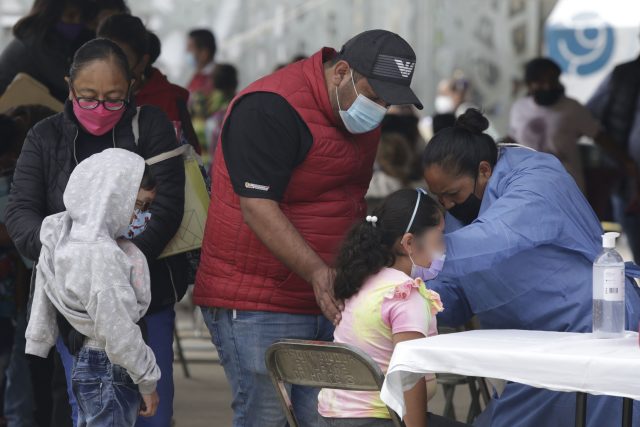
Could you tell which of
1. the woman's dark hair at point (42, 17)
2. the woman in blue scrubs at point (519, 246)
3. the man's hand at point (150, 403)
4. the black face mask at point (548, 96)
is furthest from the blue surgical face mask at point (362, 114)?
the black face mask at point (548, 96)

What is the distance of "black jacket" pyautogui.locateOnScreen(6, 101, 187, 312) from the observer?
3742mm

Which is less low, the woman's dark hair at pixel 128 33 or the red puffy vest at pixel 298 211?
the woman's dark hair at pixel 128 33

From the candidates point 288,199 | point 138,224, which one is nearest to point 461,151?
point 288,199

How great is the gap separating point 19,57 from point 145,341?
1.94 meters

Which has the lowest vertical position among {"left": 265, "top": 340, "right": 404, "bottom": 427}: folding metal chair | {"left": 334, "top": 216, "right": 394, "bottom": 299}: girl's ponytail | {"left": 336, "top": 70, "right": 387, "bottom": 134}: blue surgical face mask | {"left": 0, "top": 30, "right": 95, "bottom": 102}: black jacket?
{"left": 265, "top": 340, "right": 404, "bottom": 427}: folding metal chair

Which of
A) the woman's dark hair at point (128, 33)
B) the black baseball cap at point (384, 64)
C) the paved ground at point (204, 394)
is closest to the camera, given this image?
the black baseball cap at point (384, 64)

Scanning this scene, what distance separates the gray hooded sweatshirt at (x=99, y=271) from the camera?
134 inches

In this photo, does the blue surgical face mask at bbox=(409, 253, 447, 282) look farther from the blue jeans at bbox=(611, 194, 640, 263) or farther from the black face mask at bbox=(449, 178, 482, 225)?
the blue jeans at bbox=(611, 194, 640, 263)

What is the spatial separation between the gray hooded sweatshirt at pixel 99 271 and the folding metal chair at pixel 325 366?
389 millimetres

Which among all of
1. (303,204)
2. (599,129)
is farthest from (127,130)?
(599,129)

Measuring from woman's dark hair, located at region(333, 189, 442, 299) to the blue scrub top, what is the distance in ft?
0.31

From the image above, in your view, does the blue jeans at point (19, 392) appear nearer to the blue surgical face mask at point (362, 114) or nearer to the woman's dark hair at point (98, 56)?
the woman's dark hair at point (98, 56)

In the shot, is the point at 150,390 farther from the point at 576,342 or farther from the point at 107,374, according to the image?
the point at 576,342

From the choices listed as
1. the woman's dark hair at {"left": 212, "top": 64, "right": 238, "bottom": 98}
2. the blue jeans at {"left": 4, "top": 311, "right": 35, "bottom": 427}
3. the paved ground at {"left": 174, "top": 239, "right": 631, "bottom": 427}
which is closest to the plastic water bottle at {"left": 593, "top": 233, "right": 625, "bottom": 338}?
the blue jeans at {"left": 4, "top": 311, "right": 35, "bottom": 427}
